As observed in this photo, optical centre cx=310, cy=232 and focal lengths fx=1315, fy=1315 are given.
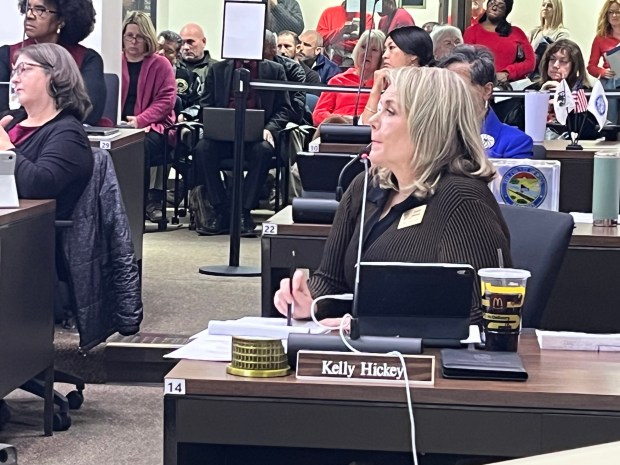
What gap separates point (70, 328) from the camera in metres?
5.21

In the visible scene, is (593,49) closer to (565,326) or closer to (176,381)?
(565,326)

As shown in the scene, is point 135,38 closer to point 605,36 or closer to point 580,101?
point 605,36

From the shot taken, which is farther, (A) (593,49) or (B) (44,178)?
(A) (593,49)

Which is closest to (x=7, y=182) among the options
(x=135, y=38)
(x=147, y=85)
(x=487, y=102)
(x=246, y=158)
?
(x=487, y=102)

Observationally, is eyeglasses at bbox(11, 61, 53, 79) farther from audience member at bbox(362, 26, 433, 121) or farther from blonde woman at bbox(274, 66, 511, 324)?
blonde woman at bbox(274, 66, 511, 324)

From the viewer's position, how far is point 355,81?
7.35m

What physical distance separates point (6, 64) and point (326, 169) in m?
2.09

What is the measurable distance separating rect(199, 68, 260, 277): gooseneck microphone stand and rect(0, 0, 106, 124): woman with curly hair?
1099 millimetres

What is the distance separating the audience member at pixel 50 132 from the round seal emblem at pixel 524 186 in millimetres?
1432

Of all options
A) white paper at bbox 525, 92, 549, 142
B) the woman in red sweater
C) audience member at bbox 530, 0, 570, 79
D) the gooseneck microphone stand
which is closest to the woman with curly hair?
the gooseneck microphone stand

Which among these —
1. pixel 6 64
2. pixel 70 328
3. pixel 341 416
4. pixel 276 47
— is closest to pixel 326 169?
pixel 70 328

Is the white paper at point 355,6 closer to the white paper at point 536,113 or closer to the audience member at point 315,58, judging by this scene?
the audience member at point 315,58

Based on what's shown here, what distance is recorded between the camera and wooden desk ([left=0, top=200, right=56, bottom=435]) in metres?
3.83

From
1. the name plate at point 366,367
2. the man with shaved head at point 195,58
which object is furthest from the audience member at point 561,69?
the name plate at point 366,367
